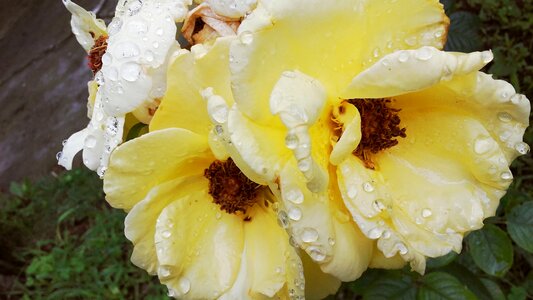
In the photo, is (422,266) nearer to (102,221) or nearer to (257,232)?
(257,232)

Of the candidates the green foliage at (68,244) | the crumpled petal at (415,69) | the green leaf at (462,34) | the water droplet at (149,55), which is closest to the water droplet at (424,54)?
the crumpled petal at (415,69)

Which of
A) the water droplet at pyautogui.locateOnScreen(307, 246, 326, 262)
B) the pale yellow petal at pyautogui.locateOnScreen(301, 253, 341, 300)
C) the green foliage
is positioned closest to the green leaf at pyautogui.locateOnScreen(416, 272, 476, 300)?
the pale yellow petal at pyautogui.locateOnScreen(301, 253, 341, 300)

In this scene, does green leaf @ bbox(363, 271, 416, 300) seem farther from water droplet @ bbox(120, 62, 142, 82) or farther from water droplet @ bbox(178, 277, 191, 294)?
water droplet @ bbox(120, 62, 142, 82)

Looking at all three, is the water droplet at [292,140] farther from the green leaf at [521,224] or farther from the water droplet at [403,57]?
the green leaf at [521,224]

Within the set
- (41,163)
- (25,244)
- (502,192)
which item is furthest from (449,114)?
(41,163)

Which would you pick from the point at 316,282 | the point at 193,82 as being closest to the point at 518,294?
the point at 316,282
